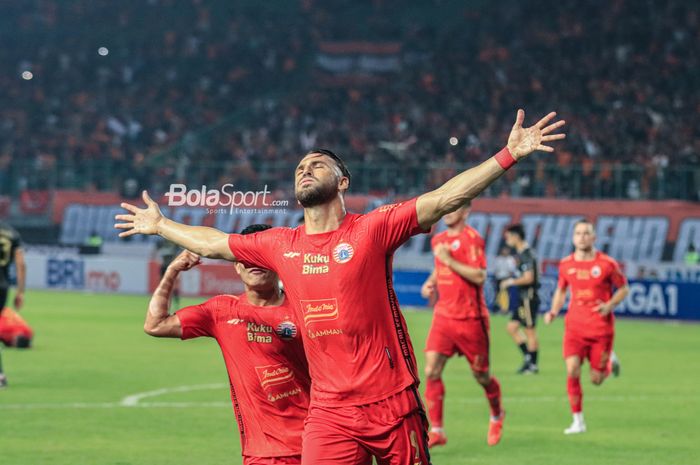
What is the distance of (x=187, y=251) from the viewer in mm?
7527

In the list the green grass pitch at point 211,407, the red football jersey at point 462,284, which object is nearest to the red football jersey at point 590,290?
the green grass pitch at point 211,407

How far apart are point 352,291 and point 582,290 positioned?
853 centimetres

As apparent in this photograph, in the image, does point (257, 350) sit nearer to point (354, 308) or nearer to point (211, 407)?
point (354, 308)

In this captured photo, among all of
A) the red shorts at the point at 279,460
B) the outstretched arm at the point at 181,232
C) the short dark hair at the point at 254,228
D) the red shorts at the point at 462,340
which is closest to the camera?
the outstretched arm at the point at 181,232

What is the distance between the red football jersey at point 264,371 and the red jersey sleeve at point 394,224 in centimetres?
108

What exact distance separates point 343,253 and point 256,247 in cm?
54

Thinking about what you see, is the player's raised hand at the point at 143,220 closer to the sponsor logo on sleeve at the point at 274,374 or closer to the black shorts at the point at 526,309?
Result: the sponsor logo on sleeve at the point at 274,374

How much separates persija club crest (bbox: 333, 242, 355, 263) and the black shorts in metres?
14.4

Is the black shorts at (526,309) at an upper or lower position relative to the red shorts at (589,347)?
upper

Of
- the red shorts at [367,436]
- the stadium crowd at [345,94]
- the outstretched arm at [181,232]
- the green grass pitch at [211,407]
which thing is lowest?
→ the green grass pitch at [211,407]

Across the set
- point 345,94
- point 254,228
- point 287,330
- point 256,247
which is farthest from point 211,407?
point 345,94

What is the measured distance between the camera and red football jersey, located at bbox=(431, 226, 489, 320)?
44.3ft

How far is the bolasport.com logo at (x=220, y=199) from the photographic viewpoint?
22.9 feet

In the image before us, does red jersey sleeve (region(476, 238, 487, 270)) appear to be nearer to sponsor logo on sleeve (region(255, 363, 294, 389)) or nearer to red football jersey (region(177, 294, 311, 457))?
red football jersey (region(177, 294, 311, 457))
